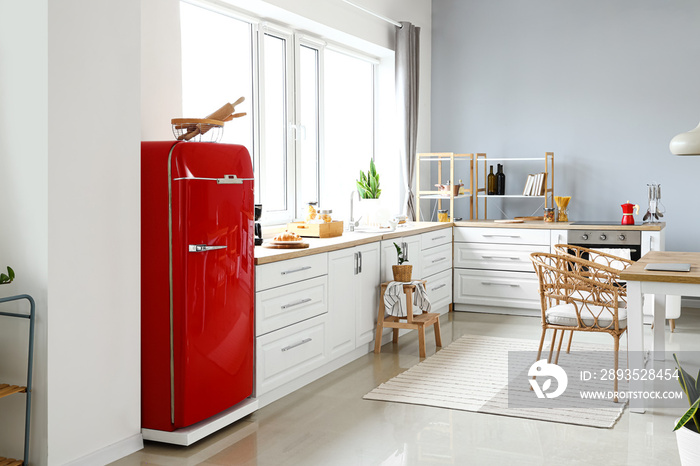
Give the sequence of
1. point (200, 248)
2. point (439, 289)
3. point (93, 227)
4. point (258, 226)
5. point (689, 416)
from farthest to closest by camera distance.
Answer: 1. point (439, 289)
2. point (258, 226)
3. point (200, 248)
4. point (93, 227)
5. point (689, 416)

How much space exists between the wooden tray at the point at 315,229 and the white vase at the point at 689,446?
275 centimetres

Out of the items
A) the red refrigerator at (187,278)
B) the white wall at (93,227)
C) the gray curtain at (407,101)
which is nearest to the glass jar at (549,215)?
the gray curtain at (407,101)

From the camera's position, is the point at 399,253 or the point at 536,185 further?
the point at 536,185

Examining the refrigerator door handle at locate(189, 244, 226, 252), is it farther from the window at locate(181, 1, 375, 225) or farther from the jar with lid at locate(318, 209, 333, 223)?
the jar with lid at locate(318, 209, 333, 223)

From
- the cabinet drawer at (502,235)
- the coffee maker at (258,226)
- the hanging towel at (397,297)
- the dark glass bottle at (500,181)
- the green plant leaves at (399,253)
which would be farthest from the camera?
the dark glass bottle at (500,181)

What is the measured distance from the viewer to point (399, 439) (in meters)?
3.24

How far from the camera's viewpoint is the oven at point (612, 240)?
570 cm

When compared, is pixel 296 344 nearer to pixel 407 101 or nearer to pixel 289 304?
pixel 289 304

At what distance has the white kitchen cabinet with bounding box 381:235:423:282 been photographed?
5051mm

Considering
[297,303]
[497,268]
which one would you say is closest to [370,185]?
[497,268]

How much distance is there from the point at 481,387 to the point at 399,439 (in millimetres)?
958

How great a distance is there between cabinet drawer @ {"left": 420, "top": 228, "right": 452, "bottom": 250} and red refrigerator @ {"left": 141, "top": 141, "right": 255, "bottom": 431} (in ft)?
8.57

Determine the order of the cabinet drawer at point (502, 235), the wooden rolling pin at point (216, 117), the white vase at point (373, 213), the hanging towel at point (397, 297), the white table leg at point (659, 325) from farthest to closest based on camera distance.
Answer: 1. the cabinet drawer at point (502, 235)
2. the white vase at point (373, 213)
3. the hanging towel at point (397, 297)
4. the white table leg at point (659, 325)
5. the wooden rolling pin at point (216, 117)

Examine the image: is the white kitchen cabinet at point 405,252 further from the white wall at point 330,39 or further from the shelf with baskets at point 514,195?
the shelf with baskets at point 514,195
